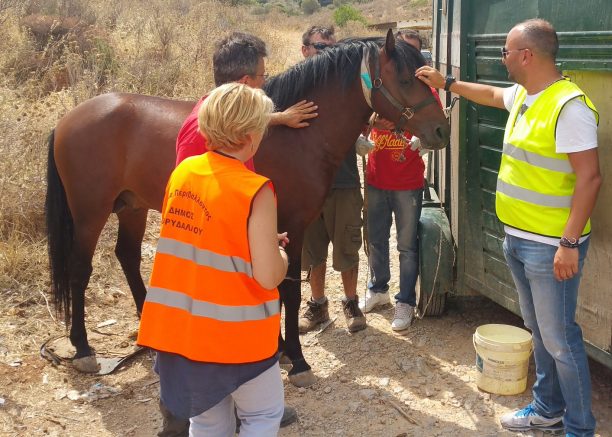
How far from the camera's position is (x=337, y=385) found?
3.90m

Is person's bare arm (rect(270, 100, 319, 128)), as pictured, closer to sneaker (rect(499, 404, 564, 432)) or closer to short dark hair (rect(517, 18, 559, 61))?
short dark hair (rect(517, 18, 559, 61))

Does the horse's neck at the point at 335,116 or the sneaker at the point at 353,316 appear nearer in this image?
the horse's neck at the point at 335,116

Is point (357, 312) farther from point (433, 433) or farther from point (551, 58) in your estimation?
point (551, 58)

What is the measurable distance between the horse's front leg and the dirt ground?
0.08 meters

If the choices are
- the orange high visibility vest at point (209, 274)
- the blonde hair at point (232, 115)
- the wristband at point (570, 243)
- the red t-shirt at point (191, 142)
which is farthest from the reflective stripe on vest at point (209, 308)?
the wristband at point (570, 243)

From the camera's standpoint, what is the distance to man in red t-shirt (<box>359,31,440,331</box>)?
436cm

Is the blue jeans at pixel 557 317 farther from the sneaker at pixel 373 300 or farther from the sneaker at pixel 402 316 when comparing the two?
the sneaker at pixel 373 300

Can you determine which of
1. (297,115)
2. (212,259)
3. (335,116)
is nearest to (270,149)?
(297,115)

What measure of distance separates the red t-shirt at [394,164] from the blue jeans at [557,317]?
57.1 inches

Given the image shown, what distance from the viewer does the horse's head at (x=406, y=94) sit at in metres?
3.58

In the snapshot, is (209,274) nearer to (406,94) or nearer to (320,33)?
(406,94)

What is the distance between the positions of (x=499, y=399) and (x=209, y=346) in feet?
7.02

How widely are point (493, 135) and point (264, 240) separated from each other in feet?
6.90

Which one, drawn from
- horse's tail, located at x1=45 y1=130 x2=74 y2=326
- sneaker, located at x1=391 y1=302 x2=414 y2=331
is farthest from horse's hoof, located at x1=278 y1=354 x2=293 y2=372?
horse's tail, located at x1=45 y1=130 x2=74 y2=326
